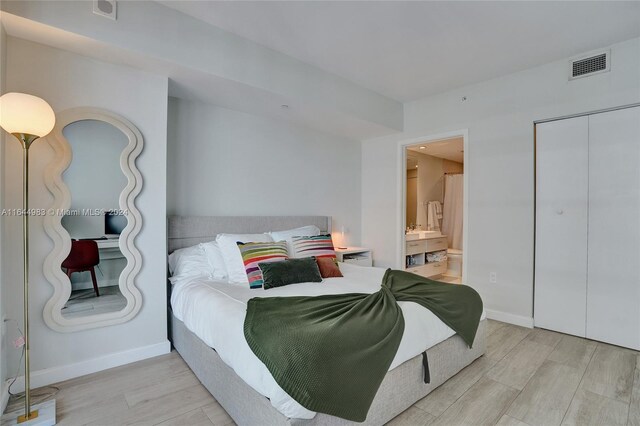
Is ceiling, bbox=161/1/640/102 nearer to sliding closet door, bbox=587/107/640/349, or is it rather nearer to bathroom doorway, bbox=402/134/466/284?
sliding closet door, bbox=587/107/640/349

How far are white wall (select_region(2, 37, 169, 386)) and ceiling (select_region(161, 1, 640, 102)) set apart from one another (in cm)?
78

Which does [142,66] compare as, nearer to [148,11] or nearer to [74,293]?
[148,11]

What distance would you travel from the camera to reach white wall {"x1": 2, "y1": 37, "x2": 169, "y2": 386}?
2.04 metres

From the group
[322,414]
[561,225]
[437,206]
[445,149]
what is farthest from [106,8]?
[437,206]

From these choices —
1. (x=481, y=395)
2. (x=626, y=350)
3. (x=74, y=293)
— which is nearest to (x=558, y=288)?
(x=626, y=350)

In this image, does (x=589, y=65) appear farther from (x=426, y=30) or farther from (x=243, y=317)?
(x=243, y=317)

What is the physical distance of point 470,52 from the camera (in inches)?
116

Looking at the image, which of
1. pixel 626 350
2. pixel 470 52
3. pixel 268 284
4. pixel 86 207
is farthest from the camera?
pixel 470 52

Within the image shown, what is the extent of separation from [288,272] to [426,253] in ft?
11.9

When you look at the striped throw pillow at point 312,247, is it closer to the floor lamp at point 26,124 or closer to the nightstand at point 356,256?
the nightstand at point 356,256

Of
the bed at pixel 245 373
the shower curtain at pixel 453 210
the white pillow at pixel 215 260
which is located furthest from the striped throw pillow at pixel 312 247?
the shower curtain at pixel 453 210

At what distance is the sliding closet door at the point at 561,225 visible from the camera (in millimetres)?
2973

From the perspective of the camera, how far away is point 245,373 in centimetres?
148

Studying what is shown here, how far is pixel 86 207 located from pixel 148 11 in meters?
1.52
